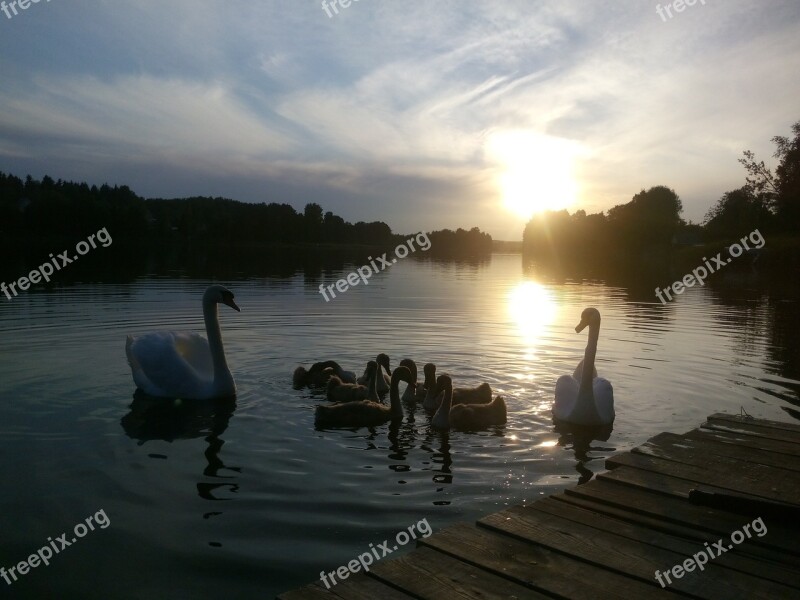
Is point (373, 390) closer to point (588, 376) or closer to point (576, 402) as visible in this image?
point (576, 402)

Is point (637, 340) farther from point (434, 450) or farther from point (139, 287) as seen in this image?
point (139, 287)

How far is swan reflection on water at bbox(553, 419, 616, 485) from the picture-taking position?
868cm

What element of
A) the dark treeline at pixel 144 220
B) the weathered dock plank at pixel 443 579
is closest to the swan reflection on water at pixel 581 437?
the weathered dock plank at pixel 443 579

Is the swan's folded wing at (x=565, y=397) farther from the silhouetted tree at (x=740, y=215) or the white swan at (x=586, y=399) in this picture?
the silhouetted tree at (x=740, y=215)

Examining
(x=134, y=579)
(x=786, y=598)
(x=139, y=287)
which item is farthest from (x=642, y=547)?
(x=139, y=287)

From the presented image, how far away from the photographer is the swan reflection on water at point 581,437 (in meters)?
8.68

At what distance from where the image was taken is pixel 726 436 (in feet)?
26.3

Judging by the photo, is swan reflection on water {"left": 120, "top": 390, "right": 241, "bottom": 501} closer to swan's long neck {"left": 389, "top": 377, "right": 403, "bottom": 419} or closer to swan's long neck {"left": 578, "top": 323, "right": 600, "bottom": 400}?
swan's long neck {"left": 389, "top": 377, "right": 403, "bottom": 419}

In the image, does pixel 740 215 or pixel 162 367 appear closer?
pixel 162 367

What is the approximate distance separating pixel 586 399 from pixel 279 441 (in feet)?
14.3

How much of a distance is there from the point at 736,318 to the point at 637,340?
7.70m

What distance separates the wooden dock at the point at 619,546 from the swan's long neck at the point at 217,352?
6862 millimetres

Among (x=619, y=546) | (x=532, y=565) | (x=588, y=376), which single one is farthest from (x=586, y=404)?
(x=532, y=565)

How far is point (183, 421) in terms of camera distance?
10.3 m
